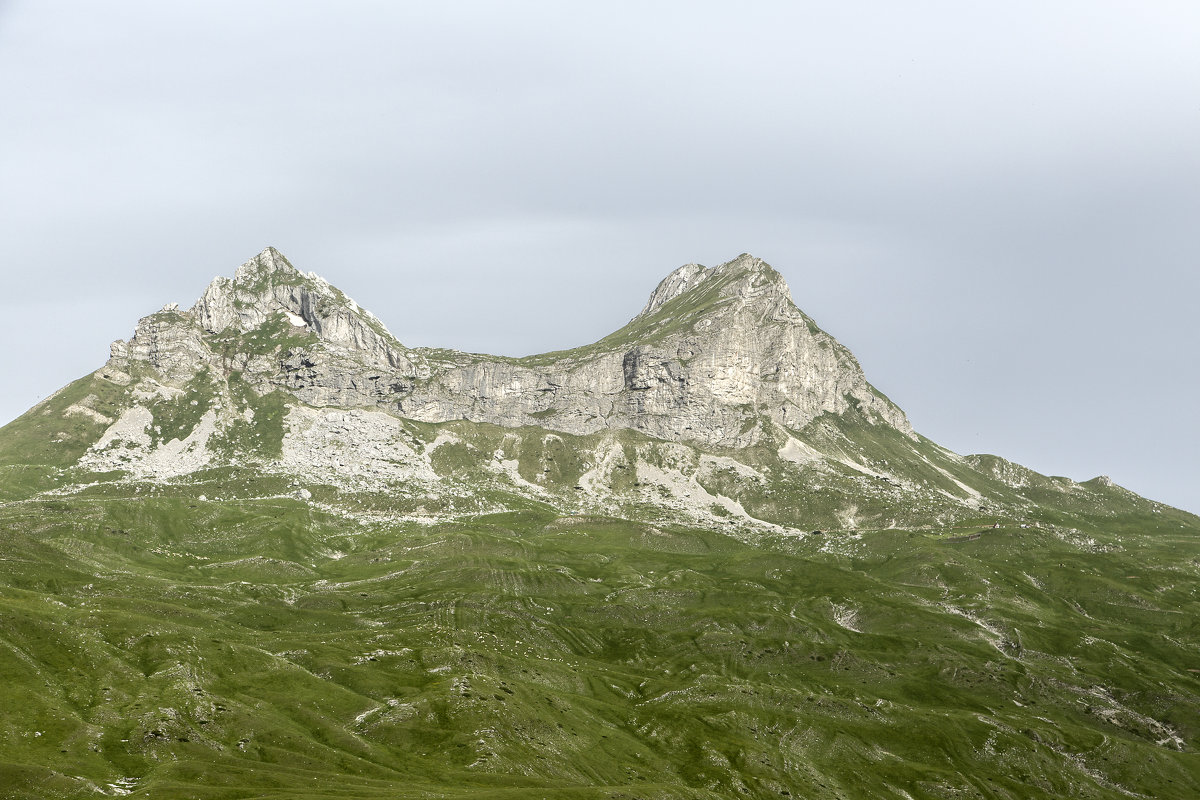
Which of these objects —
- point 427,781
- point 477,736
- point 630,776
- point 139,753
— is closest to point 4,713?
point 139,753

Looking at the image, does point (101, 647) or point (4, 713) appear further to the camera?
point (101, 647)

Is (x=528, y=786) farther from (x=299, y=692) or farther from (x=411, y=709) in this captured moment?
(x=299, y=692)

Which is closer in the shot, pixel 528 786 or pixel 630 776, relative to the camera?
pixel 528 786

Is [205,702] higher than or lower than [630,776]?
higher

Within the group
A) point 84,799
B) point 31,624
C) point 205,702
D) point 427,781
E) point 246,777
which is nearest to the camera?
point 84,799

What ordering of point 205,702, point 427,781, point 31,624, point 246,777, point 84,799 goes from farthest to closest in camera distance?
point 31,624
point 205,702
point 427,781
point 246,777
point 84,799

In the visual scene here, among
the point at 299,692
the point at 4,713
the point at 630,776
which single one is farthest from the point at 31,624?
the point at 630,776

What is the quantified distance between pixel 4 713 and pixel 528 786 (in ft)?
289

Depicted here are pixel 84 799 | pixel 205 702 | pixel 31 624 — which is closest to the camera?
pixel 84 799

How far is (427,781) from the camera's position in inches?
6511

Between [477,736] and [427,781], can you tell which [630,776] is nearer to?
[477,736]

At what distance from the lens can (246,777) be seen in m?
149

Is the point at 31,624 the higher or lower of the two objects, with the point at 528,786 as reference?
higher

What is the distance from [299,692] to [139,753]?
48515 millimetres
